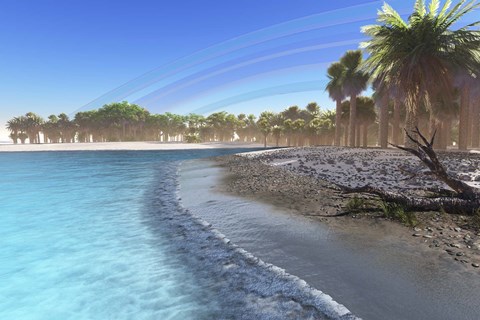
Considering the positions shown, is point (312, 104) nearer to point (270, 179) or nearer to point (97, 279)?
point (270, 179)

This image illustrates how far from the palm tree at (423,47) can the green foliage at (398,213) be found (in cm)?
1639

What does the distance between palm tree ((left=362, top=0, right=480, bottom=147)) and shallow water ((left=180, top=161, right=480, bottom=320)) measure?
738 inches

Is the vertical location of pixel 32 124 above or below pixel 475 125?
above

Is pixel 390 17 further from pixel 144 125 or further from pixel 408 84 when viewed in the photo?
pixel 144 125

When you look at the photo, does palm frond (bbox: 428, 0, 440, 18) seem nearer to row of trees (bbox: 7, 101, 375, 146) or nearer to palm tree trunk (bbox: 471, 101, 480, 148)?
palm tree trunk (bbox: 471, 101, 480, 148)

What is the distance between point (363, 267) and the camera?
18.2 feet

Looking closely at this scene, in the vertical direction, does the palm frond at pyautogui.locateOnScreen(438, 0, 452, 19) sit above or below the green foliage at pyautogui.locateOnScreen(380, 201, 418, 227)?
above

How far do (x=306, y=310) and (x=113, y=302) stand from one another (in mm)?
3526

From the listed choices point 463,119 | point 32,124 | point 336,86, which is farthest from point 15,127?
point 463,119

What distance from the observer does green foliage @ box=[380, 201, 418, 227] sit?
7651mm

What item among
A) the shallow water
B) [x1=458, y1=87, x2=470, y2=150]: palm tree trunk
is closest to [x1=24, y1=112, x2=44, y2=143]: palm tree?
the shallow water

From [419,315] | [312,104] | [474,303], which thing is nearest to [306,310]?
[419,315]

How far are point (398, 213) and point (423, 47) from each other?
1894 cm

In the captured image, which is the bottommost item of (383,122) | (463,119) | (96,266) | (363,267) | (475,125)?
(96,266)
